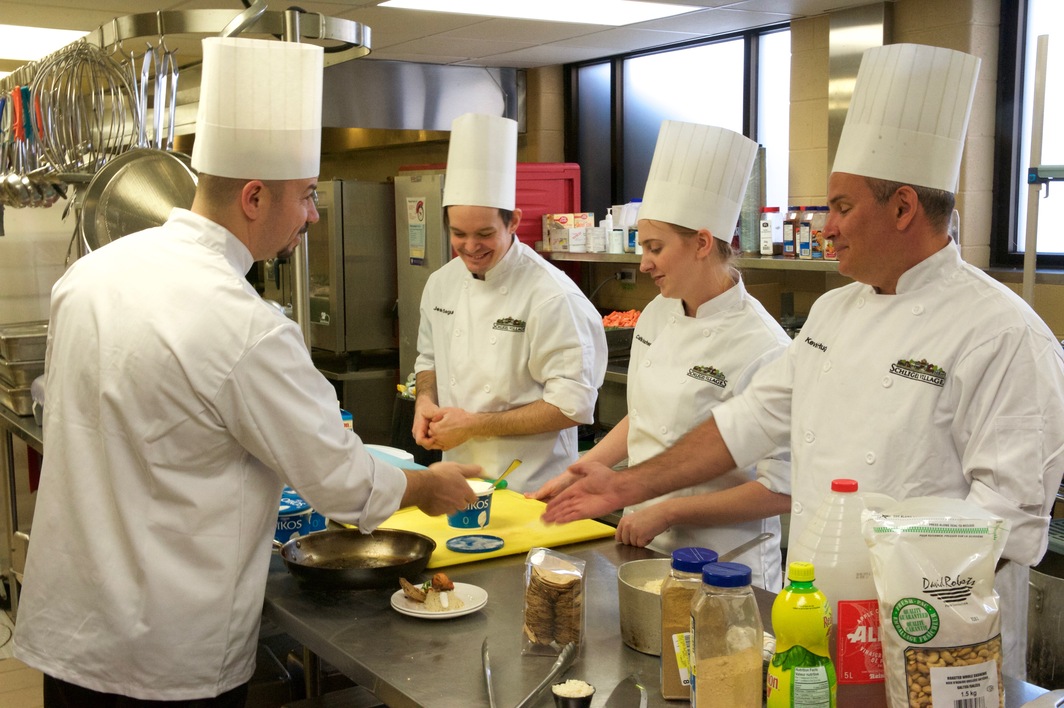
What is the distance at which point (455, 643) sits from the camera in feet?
5.20

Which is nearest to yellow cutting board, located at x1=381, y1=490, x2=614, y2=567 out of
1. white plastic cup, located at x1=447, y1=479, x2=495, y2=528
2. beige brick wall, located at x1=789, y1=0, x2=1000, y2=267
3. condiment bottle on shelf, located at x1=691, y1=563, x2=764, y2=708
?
white plastic cup, located at x1=447, y1=479, x2=495, y2=528

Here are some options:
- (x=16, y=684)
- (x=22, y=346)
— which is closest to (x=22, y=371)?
(x=22, y=346)

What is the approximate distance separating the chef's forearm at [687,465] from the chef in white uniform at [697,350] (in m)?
0.04

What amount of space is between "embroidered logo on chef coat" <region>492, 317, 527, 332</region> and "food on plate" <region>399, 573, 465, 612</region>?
119cm

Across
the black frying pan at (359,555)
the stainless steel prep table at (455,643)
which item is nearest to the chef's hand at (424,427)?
the black frying pan at (359,555)

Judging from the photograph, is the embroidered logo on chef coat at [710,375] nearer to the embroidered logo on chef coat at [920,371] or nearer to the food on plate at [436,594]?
the embroidered logo on chef coat at [920,371]

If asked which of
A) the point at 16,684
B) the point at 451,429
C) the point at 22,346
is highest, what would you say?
the point at 22,346

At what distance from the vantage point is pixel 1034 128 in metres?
2.71

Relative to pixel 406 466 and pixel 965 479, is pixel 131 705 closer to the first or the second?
pixel 406 466

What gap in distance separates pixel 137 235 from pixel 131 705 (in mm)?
771

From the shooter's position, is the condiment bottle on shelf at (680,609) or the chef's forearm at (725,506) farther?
the chef's forearm at (725,506)

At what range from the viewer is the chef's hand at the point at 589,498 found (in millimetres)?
2041

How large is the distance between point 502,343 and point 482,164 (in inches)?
21.0

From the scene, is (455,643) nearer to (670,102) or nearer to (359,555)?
(359,555)
